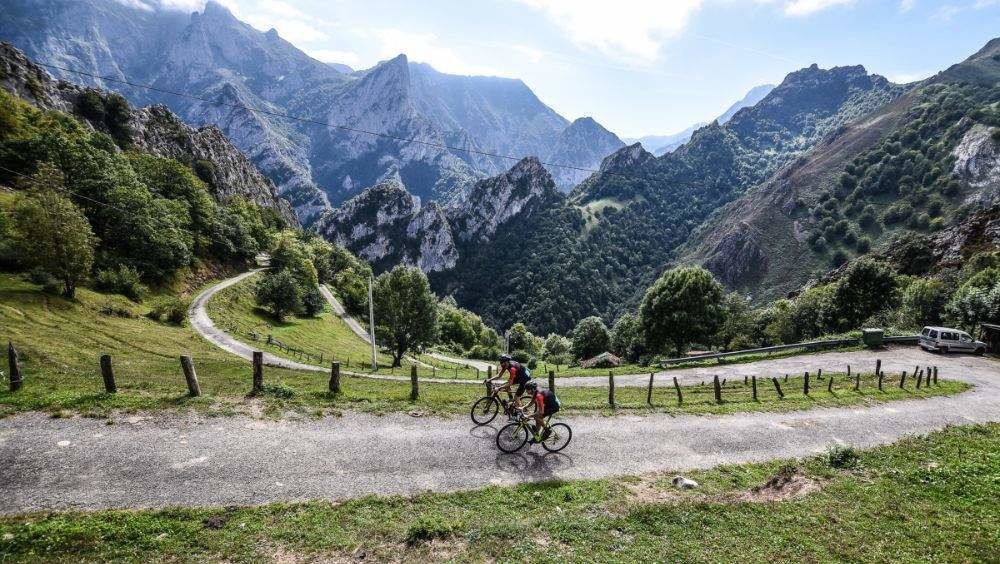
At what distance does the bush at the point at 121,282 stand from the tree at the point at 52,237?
23.1 feet

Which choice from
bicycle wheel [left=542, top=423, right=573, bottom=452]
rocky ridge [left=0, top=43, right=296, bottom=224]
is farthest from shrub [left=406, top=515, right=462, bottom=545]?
rocky ridge [left=0, top=43, right=296, bottom=224]

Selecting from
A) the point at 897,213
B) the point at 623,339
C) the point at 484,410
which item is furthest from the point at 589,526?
the point at 897,213

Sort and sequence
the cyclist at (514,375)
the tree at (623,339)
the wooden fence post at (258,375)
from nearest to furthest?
1. the cyclist at (514,375)
2. the wooden fence post at (258,375)
3. the tree at (623,339)

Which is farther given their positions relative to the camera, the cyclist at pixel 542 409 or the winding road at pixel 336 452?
the cyclist at pixel 542 409

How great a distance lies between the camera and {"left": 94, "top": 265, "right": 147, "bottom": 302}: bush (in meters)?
44.5

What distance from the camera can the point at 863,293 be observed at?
54.1 meters

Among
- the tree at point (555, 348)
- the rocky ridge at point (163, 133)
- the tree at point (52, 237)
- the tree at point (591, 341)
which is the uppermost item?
the rocky ridge at point (163, 133)

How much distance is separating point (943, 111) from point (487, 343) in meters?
186

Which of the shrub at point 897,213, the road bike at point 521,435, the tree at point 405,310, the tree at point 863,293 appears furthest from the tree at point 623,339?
the shrub at point 897,213

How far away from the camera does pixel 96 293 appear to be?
4262cm

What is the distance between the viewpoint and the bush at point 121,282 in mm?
44469

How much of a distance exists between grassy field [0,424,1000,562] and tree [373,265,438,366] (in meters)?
43.6

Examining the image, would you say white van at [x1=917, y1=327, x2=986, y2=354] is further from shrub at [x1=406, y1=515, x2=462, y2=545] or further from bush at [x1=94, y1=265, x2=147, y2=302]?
bush at [x1=94, y1=265, x2=147, y2=302]

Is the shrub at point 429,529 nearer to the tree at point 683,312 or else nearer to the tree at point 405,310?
the tree at point 405,310
